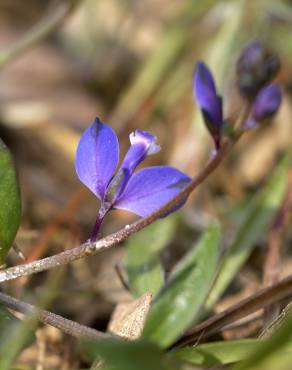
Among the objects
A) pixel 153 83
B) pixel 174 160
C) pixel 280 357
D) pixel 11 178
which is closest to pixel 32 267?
pixel 11 178

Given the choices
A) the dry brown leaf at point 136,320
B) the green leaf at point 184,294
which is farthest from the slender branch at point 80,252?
the green leaf at point 184,294

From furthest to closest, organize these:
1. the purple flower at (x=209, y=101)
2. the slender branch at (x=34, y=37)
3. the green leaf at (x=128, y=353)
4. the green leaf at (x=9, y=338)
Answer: the slender branch at (x=34, y=37), the purple flower at (x=209, y=101), the green leaf at (x=9, y=338), the green leaf at (x=128, y=353)

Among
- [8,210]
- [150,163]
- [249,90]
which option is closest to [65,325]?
[8,210]

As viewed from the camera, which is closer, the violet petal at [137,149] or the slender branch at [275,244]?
the violet petal at [137,149]

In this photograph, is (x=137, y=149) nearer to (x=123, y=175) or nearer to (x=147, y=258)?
(x=123, y=175)

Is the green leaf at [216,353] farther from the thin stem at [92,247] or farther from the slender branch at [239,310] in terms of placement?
the thin stem at [92,247]

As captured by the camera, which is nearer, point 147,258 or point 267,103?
point 267,103
